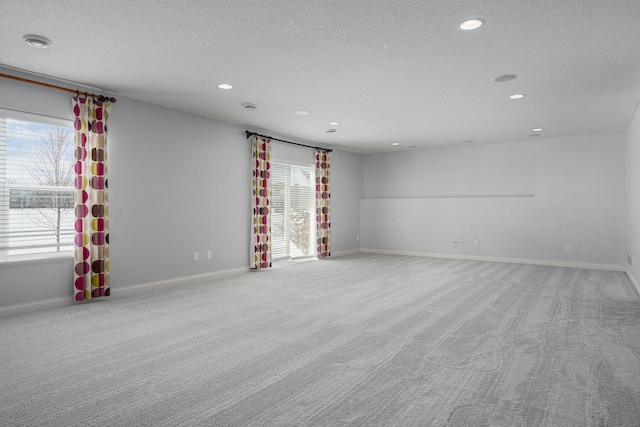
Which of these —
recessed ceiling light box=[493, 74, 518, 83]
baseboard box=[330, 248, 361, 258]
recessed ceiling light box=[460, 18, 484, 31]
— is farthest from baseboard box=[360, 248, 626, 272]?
recessed ceiling light box=[460, 18, 484, 31]

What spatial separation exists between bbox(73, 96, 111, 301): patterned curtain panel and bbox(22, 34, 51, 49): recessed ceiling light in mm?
1268

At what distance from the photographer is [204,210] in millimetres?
6066

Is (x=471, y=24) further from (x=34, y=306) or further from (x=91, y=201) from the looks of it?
(x=34, y=306)

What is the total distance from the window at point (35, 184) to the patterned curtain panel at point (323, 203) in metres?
4.85

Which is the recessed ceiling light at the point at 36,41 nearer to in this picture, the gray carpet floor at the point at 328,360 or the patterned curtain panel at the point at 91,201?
the patterned curtain panel at the point at 91,201

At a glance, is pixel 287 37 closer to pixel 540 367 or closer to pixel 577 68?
pixel 577 68

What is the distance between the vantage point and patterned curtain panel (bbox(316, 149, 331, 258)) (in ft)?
27.8

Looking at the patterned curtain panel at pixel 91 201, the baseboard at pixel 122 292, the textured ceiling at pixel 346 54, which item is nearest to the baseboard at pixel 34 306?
the baseboard at pixel 122 292

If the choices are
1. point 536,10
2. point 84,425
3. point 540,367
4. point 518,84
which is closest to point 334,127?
point 518,84

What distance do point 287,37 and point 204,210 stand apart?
353 centimetres

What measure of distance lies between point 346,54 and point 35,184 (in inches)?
146

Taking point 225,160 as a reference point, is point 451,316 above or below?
below

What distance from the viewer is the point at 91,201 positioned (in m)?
4.66

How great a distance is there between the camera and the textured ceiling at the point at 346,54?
2795 millimetres
